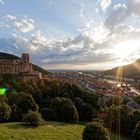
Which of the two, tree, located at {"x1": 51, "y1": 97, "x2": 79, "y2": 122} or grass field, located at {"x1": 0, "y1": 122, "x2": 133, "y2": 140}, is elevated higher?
tree, located at {"x1": 51, "y1": 97, "x2": 79, "y2": 122}

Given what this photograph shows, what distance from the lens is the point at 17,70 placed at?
9494cm

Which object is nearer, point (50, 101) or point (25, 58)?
point (50, 101)

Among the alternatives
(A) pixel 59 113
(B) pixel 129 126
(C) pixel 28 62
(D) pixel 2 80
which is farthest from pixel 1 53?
(B) pixel 129 126

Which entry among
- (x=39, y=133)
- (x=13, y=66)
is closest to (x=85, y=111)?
(x=39, y=133)

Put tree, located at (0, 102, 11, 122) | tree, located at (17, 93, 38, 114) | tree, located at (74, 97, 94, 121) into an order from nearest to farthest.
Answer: tree, located at (0, 102, 11, 122) < tree, located at (17, 93, 38, 114) < tree, located at (74, 97, 94, 121)

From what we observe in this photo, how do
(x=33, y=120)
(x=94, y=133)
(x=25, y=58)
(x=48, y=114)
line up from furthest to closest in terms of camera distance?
(x=25, y=58) → (x=48, y=114) → (x=33, y=120) → (x=94, y=133)

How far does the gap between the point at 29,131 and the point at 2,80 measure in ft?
121

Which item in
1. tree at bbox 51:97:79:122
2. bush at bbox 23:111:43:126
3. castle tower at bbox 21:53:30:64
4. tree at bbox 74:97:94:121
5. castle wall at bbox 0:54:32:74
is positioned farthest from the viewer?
castle tower at bbox 21:53:30:64

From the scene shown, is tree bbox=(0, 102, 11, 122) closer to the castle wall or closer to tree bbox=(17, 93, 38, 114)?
tree bbox=(17, 93, 38, 114)

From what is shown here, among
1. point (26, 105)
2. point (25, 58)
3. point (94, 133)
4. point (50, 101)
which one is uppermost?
point (25, 58)

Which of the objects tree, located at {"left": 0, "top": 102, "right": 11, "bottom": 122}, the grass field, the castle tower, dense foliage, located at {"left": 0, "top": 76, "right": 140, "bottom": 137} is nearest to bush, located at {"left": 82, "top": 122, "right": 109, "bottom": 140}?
the grass field

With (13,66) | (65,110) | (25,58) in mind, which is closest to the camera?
(65,110)

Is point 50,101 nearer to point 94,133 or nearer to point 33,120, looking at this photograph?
point 33,120

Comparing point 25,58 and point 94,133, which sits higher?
point 25,58
